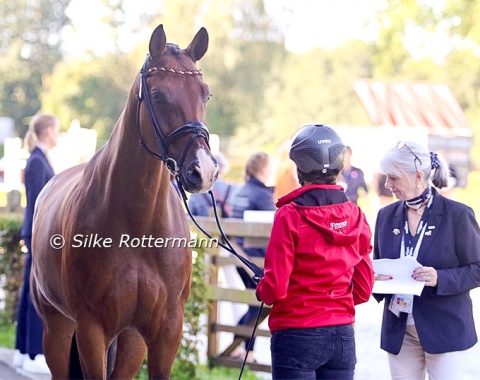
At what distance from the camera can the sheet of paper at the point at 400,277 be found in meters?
3.92

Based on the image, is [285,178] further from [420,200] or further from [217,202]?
[420,200]

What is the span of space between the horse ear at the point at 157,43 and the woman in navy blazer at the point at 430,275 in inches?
52.7

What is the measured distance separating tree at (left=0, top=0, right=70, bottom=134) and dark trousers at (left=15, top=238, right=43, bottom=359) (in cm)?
5672

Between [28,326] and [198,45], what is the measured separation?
365 cm

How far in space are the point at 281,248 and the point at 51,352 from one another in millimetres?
2800

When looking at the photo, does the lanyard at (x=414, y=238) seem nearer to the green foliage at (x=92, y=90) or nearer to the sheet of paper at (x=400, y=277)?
the sheet of paper at (x=400, y=277)

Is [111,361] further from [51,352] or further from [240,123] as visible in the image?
[240,123]

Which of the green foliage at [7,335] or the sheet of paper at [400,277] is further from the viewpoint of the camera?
the green foliage at [7,335]

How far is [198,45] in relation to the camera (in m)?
4.16

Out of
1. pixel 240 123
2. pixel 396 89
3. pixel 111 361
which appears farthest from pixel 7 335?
pixel 240 123

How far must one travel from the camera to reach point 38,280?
511cm

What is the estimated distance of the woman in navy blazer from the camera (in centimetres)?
395

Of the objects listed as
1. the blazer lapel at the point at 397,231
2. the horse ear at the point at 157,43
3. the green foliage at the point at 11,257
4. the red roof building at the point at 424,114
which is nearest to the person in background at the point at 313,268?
the blazer lapel at the point at 397,231

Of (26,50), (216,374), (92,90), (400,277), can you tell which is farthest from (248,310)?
(26,50)
